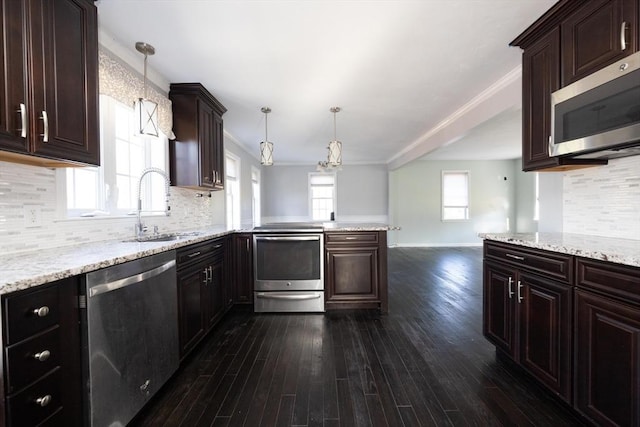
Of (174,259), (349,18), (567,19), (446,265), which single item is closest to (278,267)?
(174,259)

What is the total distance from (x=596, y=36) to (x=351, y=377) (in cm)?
251

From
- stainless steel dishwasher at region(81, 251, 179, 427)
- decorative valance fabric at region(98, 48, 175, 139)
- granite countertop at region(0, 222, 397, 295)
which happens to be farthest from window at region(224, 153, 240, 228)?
stainless steel dishwasher at region(81, 251, 179, 427)

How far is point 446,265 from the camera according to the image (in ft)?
18.3

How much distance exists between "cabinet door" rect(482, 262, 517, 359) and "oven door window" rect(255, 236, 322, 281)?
162 cm

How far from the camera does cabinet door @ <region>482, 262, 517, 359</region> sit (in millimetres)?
1925

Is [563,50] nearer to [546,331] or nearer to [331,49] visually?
[331,49]

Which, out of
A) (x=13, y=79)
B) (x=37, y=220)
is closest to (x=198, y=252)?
(x=37, y=220)

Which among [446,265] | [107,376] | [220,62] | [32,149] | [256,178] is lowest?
[446,265]

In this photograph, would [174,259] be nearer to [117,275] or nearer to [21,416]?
[117,275]

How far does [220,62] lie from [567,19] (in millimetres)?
2478

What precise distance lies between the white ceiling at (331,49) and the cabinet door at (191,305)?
1737 millimetres

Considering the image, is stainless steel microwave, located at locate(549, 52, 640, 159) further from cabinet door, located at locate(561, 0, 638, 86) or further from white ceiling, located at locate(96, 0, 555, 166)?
white ceiling, located at locate(96, 0, 555, 166)

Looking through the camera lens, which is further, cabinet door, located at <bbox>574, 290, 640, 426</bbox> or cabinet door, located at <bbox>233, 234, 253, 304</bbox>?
cabinet door, located at <bbox>233, 234, 253, 304</bbox>

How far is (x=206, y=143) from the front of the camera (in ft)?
9.87
